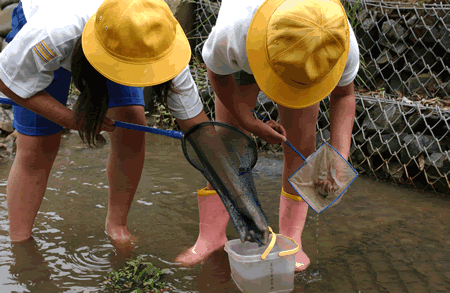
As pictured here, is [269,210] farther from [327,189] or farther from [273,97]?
[273,97]

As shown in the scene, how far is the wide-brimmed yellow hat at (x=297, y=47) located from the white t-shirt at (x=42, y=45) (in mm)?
734

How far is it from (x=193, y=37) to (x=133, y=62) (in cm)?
355

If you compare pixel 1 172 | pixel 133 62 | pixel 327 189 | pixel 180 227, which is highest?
pixel 133 62

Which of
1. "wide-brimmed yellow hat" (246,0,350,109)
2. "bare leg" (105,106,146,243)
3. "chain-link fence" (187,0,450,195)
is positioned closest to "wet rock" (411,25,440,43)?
"chain-link fence" (187,0,450,195)

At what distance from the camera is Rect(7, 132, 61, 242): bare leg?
212cm

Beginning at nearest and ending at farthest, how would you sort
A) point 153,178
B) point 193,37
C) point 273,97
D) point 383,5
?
point 273,97 → point 153,178 → point 383,5 → point 193,37

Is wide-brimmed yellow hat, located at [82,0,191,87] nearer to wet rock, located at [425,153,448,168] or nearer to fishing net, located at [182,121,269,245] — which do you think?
fishing net, located at [182,121,269,245]

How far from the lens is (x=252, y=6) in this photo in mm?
1775

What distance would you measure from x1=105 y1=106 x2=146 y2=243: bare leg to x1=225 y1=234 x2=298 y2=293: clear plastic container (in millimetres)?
717

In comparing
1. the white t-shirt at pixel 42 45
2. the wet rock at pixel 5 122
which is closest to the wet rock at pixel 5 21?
the wet rock at pixel 5 122

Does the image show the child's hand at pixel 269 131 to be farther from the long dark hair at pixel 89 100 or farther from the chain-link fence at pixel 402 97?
the chain-link fence at pixel 402 97

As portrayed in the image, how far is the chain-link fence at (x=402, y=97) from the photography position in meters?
Result: 3.30

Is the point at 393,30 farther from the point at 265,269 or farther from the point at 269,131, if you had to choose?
the point at 265,269


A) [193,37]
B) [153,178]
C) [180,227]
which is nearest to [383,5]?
[193,37]
